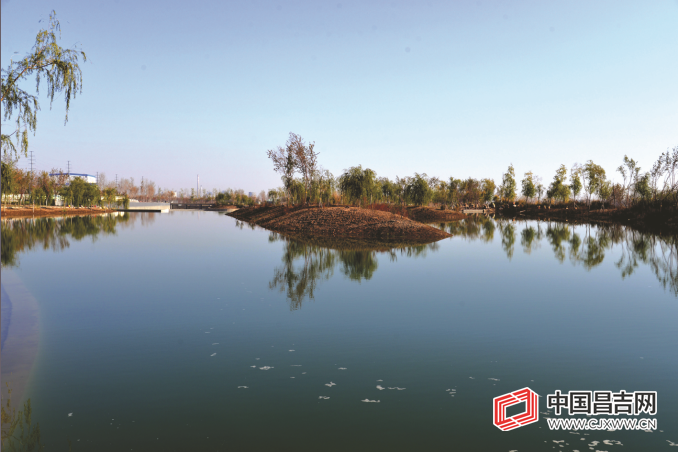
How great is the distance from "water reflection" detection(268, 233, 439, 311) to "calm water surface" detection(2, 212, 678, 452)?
187mm

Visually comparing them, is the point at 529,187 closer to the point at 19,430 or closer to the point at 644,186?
the point at 644,186

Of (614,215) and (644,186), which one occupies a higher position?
(644,186)

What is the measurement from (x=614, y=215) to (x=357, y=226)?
46.9 metres

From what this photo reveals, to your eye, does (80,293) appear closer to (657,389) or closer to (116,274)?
(116,274)

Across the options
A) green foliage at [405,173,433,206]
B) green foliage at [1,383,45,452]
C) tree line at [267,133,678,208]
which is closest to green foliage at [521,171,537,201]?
tree line at [267,133,678,208]

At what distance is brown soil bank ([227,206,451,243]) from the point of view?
3375 cm

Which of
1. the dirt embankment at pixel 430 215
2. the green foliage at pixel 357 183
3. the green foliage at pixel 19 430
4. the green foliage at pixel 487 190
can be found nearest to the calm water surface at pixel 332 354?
the green foliage at pixel 19 430

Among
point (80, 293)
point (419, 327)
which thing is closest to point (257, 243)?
point (80, 293)

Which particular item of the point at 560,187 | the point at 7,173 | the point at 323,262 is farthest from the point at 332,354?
the point at 560,187

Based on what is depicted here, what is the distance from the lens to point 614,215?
63375mm

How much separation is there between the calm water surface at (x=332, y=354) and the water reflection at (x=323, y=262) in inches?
7.4

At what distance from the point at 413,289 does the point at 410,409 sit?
27.3 ft

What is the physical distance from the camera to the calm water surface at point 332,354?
5508 millimetres

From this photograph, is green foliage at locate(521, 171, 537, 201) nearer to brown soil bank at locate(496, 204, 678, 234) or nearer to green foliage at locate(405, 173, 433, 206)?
brown soil bank at locate(496, 204, 678, 234)
